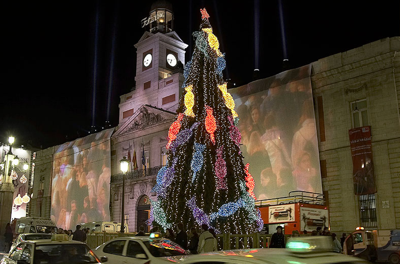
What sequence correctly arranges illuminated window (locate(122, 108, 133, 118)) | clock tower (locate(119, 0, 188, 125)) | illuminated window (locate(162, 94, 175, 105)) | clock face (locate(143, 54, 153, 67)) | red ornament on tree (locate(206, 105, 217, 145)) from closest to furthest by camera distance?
red ornament on tree (locate(206, 105, 217, 145)) < illuminated window (locate(162, 94, 175, 105)) < clock tower (locate(119, 0, 188, 125)) < clock face (locate(143, 54, 153, 67)) < illuminated window (locate(122, 108, 133, 118))

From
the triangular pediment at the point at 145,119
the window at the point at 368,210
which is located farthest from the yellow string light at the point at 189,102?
the triangular pediment at the point at 145,119

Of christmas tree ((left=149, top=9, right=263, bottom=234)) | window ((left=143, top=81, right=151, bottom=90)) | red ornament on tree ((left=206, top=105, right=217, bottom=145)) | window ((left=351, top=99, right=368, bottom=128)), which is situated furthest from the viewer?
window ((left=143, top=81, right=151, bottom=90))

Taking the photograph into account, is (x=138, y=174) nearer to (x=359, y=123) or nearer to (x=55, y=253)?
(x=359, y=123)

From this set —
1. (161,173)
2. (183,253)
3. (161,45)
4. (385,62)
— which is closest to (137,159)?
(161,45)

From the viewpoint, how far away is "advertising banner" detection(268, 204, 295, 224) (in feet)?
57.0

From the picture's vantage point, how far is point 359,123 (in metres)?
23.9

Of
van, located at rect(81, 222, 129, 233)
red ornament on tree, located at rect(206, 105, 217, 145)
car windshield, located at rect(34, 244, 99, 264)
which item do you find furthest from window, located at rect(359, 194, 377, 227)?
car windshield, located at rect(34, 244, 99, 264)

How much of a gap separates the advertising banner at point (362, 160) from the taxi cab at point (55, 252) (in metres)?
17.4

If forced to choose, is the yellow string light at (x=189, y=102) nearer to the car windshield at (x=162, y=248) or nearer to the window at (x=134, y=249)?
the car windshield at (x=162, y=248)

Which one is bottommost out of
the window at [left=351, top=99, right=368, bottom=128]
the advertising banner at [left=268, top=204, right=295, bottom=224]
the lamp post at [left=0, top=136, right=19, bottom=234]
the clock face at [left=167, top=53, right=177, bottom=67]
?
the advertising banner at [left=268, top=204, right=295, bottom=224]

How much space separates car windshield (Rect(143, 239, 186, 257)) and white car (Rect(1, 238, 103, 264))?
1.06m

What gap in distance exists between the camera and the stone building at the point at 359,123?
71.3 feet

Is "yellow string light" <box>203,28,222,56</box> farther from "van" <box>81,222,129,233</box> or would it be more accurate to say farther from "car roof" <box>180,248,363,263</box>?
"car roof" <box>180,248,363,263</box>

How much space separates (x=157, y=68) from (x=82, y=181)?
13.8 meters
